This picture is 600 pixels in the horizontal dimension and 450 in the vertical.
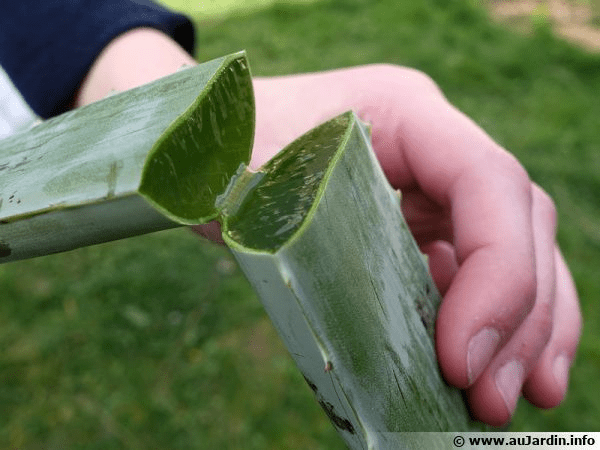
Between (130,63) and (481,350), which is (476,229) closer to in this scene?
(481,350)

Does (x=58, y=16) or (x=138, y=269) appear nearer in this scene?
(x=58, y=16)

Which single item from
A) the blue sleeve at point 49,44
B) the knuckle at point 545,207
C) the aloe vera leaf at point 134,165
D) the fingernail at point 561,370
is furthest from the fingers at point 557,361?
the blue sleeve at point 49,44

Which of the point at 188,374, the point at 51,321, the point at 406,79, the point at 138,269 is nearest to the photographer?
the point at 406,79

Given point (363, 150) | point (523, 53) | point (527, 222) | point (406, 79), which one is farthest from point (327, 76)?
point (523, 53)

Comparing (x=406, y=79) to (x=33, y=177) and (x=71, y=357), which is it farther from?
(x=71, y=357)

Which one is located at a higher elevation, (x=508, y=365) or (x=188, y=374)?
(x=508, y=365)

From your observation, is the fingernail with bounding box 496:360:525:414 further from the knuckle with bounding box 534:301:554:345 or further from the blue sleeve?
the blue sleeve
